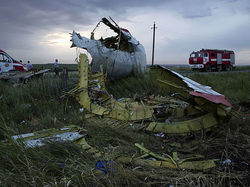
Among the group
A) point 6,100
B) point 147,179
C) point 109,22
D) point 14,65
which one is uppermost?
point 109,22

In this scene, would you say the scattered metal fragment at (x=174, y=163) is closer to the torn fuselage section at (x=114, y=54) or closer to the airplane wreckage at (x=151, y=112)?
the airplane wreckage at (x=151, y=112)

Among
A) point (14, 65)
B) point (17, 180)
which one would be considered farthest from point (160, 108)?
point (14, 65)

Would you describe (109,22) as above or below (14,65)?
above

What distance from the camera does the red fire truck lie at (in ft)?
65.9

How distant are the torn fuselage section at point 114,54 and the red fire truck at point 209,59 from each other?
561 inches

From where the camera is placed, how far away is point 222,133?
302cm

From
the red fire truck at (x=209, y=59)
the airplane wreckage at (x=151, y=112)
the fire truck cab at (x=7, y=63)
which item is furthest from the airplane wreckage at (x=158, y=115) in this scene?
the red fire truck at (x=209, y=59)

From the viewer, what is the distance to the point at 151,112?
A: 12.1 ft

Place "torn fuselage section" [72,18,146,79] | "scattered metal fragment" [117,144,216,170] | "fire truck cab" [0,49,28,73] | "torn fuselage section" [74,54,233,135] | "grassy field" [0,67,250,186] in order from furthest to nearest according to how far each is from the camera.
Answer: "fire truck cab" [0,49,28,73] < "torn fuselage section" [72,18,146,79] < "torn fuselage section" [74,54,233,135] < "scattered metal fragment" [117,144,216,170] < "grassy field" [0,67,250,186]

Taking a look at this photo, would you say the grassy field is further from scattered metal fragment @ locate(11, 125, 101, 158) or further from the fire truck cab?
the fire truck cab

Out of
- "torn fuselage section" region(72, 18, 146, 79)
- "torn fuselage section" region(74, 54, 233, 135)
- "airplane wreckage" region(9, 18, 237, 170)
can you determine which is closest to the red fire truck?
"torn fuselage section" region(72, 18, 146, 79)

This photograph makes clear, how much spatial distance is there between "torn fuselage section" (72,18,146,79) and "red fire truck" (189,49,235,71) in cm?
1425

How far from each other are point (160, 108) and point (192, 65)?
61.6 feet

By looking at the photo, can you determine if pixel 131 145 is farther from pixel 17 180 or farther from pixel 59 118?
pixel 59 118
